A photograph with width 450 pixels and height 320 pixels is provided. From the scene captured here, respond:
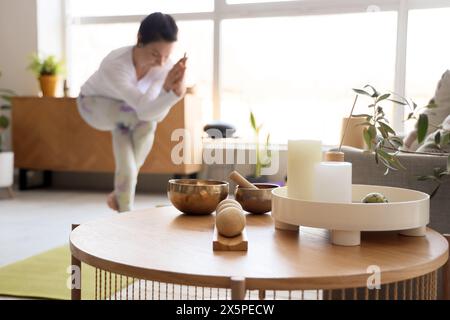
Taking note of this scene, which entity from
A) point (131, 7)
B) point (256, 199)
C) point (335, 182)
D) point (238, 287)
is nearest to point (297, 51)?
point (131, 7)

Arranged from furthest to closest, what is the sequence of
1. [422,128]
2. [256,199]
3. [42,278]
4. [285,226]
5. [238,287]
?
1. [42,278]
2. [256,199]
3. [422,128]
4. [285,226]
5. [238,287]

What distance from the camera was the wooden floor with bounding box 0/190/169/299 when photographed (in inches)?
127

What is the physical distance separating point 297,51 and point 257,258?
4690 millimetres

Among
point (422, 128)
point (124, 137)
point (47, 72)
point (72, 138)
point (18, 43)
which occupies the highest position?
point (18, 43)

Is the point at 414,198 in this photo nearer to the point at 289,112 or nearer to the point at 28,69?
the point at 289,112

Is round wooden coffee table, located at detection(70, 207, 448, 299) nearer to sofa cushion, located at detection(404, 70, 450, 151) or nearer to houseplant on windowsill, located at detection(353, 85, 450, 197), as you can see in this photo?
houseplant on windowsill, located at detection(353, 85, 450, 197)

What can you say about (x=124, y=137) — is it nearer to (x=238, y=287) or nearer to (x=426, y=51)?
(x=238, y=287)

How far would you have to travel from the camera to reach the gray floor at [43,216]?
322 centimetres

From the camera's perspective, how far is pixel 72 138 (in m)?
5.49

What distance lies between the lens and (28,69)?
5824mm

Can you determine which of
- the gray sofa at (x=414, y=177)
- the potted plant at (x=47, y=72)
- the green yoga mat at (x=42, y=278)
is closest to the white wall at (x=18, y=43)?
the potted plant at (x=47, y=72)

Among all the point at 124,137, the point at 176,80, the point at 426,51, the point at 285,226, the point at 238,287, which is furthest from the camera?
the point at 426,51
